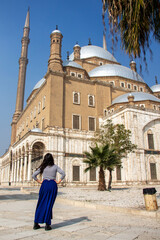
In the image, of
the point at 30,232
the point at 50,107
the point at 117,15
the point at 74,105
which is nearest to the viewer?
the point at 30,232

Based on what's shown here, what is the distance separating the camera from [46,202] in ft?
13.9

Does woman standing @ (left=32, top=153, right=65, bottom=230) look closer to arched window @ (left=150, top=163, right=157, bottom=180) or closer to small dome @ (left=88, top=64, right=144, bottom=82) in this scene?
arched window @ (left=150, top=163, right=157, bottom=180)

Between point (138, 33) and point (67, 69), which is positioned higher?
point (67, 69)

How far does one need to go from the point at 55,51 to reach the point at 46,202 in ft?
→ 92.8

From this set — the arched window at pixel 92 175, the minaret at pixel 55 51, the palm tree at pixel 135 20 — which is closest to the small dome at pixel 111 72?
the minaret at pixel 55 51

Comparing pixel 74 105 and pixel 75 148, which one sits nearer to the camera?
pixel 75 148

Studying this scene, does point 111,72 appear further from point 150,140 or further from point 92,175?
point 92,175

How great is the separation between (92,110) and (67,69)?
786 cm

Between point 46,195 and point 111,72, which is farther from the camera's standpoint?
point 111,72

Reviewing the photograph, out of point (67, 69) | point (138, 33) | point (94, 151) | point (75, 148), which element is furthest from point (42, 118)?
point (138, 33)

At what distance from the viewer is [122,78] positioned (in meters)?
36.3

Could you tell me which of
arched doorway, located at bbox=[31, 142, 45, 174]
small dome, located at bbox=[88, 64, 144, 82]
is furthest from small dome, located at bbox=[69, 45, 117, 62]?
arched doorway, located at bbox=[31, 142, 45, 174]

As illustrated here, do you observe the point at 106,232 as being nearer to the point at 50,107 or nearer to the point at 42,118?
the point at 50,107

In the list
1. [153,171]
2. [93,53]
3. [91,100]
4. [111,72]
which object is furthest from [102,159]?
[93,53]
